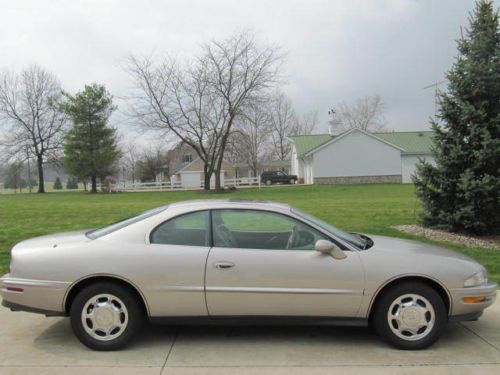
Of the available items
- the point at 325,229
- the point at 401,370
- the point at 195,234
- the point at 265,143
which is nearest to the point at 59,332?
the point at 195,234

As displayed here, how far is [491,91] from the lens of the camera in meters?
10.2

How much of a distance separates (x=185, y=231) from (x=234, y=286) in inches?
28.1

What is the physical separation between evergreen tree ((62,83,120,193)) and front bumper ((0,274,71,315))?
1812 inches

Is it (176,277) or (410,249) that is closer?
(176,277)

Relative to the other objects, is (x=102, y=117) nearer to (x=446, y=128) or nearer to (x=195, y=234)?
(x=446, y=128)

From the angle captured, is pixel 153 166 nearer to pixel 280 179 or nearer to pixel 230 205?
pixel 280 179

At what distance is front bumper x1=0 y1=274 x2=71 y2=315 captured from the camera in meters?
4.25

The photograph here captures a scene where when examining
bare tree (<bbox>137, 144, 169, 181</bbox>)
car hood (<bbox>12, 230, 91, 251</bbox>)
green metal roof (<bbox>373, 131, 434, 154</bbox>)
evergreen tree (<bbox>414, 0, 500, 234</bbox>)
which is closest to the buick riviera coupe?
car hood (<bbox>12, 230, 91, 251</bbox>)

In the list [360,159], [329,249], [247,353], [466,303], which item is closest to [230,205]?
[329,249]

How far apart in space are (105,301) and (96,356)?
481 millimetres

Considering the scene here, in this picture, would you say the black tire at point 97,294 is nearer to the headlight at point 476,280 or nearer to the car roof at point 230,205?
the car roof at point 230,205

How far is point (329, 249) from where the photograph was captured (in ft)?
13.9

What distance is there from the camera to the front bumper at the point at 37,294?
4250mm

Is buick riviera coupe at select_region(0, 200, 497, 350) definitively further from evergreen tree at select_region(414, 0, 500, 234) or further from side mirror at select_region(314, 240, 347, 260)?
evergreen tree at select_region(414, 0, 500, 234)
